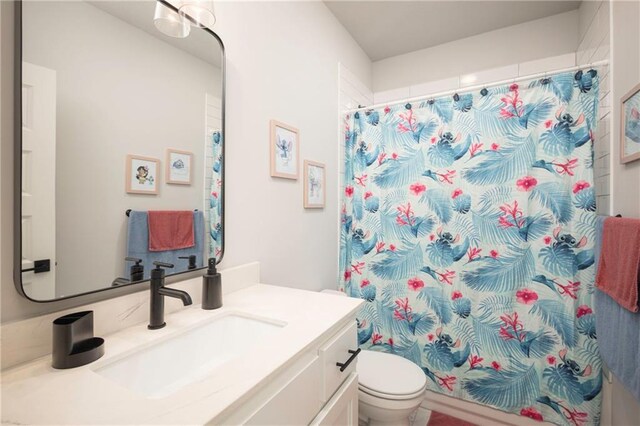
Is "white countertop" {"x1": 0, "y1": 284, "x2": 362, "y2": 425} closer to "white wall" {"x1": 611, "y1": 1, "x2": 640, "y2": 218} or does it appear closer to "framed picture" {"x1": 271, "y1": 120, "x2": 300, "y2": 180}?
"framed picture" {"x1": 271, "y1": 120, "x2": 300, "y2": 180}

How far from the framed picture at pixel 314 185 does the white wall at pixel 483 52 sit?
142 centimetres

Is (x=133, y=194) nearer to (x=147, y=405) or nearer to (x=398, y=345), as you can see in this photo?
(x=147, y=405)

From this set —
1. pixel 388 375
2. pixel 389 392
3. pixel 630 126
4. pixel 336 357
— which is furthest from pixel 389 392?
pixel 630 126

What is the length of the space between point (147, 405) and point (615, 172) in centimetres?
209

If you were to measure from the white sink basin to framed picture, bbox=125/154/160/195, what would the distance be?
468mm

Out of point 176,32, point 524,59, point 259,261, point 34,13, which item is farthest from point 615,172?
point 34,13

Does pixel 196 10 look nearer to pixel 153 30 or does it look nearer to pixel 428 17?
pixel 153 30

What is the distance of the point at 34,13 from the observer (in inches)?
27.5

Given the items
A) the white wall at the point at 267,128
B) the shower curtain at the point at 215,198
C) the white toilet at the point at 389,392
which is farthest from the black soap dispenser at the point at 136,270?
the white toilet at the point at 389,392

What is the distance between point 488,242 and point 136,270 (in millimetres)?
1757

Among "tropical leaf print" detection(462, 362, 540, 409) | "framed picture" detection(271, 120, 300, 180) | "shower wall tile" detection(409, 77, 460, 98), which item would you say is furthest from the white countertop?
"shower wall tile" detection(409, 77, 460, 98)

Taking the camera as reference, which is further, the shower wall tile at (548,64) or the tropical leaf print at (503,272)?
the shower wall tile at (548,64)

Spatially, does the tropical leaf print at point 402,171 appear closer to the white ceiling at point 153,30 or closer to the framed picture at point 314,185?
the framed picture at point 314,185

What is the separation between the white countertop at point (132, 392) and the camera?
50 centimetres
